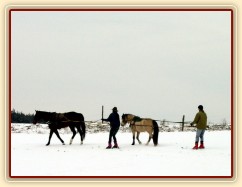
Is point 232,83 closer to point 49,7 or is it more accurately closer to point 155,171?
point 155,171

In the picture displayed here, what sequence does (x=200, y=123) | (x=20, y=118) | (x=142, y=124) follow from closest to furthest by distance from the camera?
(x=200, y=123), (x=142, y=124), (x=20, y=118)

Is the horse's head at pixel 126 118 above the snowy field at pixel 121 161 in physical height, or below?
above

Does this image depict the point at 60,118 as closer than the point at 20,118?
Yes

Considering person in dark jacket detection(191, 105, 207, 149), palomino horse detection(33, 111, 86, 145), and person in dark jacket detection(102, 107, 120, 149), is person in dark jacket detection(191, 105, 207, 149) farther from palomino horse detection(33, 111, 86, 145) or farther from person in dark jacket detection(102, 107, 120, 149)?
palomino horse detection(33, 111, 86, 145)

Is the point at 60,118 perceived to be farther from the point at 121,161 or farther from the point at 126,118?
the point at 121,161

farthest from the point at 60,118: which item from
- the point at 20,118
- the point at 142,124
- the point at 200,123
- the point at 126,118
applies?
the point at 20,118

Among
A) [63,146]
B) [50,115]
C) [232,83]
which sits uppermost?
[232,83]

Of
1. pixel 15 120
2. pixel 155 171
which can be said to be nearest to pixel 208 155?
pixel 155 171

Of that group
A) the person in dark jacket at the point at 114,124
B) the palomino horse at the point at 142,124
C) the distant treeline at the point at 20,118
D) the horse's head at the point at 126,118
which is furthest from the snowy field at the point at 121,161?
the distant treeline at the point at 20,118

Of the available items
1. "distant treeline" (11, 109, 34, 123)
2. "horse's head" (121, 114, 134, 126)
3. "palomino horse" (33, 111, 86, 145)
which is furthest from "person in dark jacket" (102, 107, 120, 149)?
"distant treeline" (11, 109, 34, 123)

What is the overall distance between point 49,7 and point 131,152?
6.27m

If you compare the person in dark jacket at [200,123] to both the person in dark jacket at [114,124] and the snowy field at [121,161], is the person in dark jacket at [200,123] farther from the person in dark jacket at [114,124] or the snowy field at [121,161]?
the person in dark jacket at [114,124]

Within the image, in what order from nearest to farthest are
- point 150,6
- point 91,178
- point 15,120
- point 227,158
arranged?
point 91,178 < point 150,6 < point 227,158 < point 15,120

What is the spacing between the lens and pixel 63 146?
1742 cm
